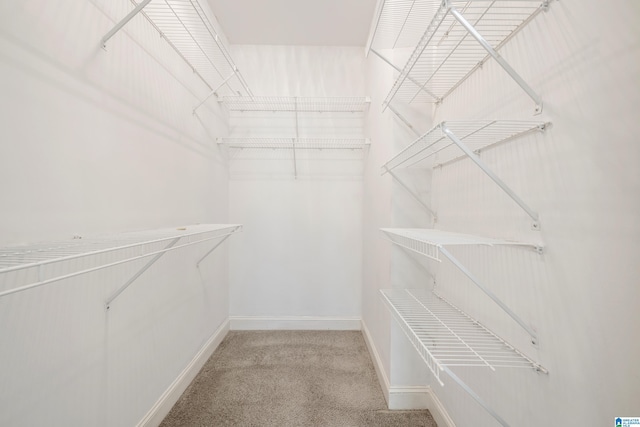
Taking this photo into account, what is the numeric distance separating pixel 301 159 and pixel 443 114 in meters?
1.42

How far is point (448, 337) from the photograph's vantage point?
3.88ft

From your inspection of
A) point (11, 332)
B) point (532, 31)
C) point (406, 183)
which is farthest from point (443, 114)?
point (11, 332)

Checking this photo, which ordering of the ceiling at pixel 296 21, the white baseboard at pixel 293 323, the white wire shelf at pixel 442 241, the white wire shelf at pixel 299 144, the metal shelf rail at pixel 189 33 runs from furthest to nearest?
the white baseboard at pixel 293 323 < the white wire shelf at pixel 299 144 < the ceiling at pixel 296 21 < the metal shelf rail at pixel 189 33 < the white wire shelf at pixel 442 241

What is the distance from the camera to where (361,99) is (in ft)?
8.40

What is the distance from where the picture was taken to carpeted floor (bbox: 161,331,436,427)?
5.38ft

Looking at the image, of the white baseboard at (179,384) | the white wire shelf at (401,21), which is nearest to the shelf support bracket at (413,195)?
the white wire shelf at (401,21)

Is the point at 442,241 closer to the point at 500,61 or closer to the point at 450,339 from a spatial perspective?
the point at 450,339

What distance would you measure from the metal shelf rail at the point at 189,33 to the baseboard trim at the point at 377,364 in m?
2.02

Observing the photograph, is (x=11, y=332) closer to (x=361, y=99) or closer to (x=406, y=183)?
(x=406, y=183)

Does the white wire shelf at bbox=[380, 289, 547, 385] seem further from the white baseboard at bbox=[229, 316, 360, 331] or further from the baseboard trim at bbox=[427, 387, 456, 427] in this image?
the white baseboard at bbox=[229, 316, 360, 331]

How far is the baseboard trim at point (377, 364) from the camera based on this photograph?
1819mm

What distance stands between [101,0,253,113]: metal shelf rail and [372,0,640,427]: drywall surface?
1221mm

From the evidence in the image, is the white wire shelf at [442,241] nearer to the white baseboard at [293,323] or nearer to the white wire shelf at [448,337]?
the white wire shelf at [448,337]

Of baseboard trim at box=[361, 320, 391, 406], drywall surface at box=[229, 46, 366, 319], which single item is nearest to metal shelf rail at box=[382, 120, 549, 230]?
baseboard trim at box=[361, 320, 391, 406]
